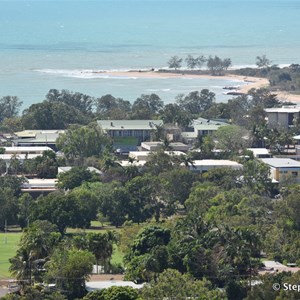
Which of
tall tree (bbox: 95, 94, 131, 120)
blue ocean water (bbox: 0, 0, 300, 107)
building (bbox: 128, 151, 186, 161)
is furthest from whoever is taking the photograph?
blue ocean water (bbox: 0, 0, 300, 107)

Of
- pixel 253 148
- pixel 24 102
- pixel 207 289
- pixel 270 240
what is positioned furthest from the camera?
pixel 24 102

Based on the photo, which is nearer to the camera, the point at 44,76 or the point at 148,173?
the point at 148,173

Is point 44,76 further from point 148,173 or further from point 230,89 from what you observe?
point 148,173

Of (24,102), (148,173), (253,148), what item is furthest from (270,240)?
(24,102)

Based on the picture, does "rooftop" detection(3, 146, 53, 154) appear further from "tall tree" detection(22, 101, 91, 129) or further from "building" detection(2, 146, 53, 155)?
"tall tree" detection(22, 101, 91, 129)

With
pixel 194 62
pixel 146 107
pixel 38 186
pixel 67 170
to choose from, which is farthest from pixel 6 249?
pixel 194 62

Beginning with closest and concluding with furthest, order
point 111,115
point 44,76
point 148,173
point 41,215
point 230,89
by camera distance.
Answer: point 41,215
point 148,173
point 111,115
point 230,89
point 44,76

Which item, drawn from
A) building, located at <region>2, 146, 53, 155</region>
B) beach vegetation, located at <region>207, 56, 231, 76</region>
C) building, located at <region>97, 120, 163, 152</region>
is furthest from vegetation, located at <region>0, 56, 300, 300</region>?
beach vegetation, located at <region>207, 56, 231, 76</region>
